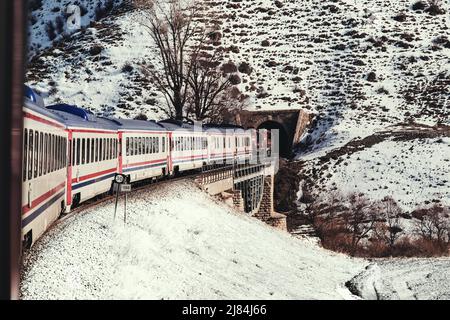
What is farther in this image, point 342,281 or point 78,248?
point 342,281

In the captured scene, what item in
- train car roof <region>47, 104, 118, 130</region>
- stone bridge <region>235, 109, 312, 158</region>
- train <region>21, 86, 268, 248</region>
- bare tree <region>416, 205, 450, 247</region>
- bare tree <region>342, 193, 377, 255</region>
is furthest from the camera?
stone bridge <region>235, 109, 312, 158</region>

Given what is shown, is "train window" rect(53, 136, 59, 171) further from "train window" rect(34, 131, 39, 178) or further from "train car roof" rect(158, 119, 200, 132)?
"train car roof" rect(158, 119, 200, 132)

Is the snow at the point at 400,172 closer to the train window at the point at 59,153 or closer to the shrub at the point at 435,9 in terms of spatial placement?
the train window at the point at 59,153

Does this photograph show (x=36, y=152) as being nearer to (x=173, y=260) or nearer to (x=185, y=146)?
(x=173, y=260)

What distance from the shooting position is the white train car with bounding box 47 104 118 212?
16891mm

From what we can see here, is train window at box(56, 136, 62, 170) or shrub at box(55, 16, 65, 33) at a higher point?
shrub at box(55, 16, 65, 33)

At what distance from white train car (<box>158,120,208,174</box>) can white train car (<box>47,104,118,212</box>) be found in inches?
380

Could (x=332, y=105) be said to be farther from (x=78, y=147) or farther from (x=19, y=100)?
(x=19, y=100)

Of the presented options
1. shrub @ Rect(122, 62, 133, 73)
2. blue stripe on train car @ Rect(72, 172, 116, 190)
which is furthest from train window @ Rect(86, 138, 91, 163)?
shrub @ Rect(122, 62, 133, 73)

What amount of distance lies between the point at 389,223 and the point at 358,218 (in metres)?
2.18

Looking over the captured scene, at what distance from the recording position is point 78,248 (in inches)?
516

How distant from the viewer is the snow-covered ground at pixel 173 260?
10.2 meters

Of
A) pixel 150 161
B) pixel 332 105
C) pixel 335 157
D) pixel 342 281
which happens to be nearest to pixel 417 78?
pixel 332 105

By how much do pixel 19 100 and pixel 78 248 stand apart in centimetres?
1051
